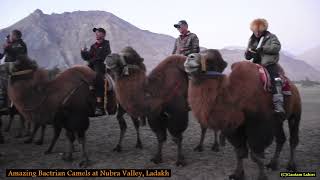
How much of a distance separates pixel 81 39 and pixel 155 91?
9664cm

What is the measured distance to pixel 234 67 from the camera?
6.14 m

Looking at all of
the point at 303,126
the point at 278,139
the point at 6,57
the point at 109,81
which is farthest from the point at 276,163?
the point at 6,57

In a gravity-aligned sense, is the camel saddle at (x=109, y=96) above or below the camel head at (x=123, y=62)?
below

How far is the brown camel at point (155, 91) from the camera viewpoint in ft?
22.0

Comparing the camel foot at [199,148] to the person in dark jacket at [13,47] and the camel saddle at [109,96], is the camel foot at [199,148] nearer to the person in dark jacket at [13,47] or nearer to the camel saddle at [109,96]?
the camel saddle at [109,96]

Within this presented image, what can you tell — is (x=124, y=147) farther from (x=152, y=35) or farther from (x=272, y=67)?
(x=152, y=35)

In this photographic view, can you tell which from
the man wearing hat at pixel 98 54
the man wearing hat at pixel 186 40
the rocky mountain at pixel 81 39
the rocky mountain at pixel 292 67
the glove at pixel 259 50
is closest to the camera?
the glove at pixel 259 50

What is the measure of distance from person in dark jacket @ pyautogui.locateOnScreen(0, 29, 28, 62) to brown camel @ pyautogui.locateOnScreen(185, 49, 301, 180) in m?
5.93

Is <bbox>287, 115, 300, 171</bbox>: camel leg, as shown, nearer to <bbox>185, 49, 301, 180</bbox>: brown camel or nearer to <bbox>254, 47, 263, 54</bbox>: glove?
<bbox>185, 49, 301, 180</bbox>: brown camel

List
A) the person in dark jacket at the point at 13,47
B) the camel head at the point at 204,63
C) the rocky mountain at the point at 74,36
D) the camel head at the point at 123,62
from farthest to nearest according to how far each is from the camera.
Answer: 1. the rocky mountain at the point at 74,36
2. the person in dark jacket at the point at 13,47
3. the camel head at the point at 123,62
4. the camel head at the point at 204,63

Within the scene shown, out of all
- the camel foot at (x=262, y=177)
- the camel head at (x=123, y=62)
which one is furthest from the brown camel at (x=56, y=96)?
the camel foot at (x=262, y=177)

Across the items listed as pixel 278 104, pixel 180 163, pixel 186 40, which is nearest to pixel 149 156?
pixel 180 163

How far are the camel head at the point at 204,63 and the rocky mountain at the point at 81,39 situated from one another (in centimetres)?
7215

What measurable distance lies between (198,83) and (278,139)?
2.55 metres
